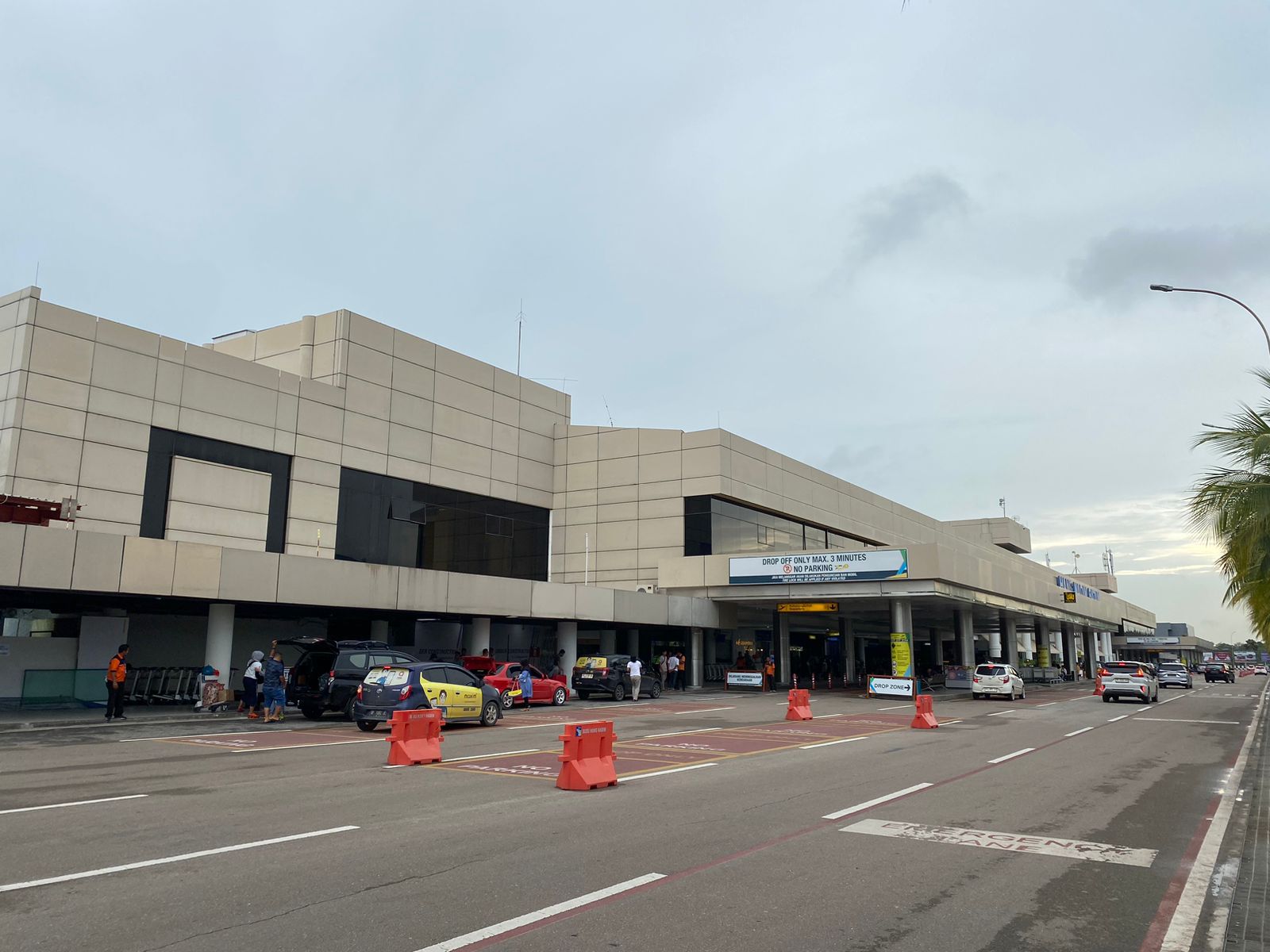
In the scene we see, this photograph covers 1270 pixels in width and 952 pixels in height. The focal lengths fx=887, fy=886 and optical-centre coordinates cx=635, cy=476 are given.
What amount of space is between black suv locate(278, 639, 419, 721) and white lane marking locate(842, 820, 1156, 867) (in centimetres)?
1623

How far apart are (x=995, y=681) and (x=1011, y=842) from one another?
105 feet

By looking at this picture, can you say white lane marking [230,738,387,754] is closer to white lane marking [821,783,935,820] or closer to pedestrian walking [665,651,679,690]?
white lane marking [821,783,935,820]

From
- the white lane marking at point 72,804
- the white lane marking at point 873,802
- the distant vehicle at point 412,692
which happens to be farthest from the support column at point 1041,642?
the white lane marking at point 72,804

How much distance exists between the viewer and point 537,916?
245 inches

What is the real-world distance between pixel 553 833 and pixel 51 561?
1903 cm

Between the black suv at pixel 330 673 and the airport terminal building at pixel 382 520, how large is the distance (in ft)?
13.4

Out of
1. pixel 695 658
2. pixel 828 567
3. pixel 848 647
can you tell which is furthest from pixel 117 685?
pixel 848 647

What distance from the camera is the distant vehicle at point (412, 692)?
19891 millimetres

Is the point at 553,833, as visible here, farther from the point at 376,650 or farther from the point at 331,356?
the point at 331,356

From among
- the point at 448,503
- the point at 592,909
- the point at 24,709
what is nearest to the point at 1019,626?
the point at 448,503

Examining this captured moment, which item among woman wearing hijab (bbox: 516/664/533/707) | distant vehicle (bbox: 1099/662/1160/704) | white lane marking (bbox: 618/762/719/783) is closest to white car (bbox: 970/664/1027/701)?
distant vehicle (bbox: 1099/662/1160/704)

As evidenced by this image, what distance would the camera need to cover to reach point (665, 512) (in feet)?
156

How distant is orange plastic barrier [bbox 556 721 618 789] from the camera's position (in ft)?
39.6

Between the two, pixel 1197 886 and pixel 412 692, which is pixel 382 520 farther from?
pixel 1197 886
